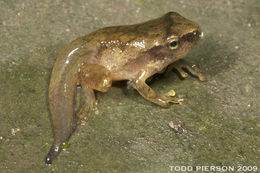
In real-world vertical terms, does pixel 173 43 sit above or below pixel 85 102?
above

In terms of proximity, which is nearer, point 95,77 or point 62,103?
point 62,103

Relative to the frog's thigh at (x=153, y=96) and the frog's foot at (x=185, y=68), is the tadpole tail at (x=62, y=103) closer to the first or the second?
the frog's thigh at (x=153, y=96)

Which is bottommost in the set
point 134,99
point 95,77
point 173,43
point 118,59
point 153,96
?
point 134,99

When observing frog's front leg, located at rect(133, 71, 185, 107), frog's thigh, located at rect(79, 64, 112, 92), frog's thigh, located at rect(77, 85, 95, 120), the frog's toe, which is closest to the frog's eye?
the frog's toe

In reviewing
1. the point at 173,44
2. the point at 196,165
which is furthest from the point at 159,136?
the point at 173,44

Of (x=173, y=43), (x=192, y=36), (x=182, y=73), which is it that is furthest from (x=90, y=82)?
(x=192, y=36)

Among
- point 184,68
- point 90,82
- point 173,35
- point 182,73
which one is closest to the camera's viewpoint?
point 173,35

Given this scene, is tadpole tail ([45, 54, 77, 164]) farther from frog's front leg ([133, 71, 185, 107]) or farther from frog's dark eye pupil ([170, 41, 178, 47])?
frog's dark eye pupil ([170, 41, 178, 47])

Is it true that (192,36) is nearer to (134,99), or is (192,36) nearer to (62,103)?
(134,99)

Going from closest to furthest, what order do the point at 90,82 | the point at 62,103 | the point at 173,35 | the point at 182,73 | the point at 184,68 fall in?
1. the point at 62,103
2. the point at 173,35
3. the point at 90,82
4. the point at 182,73
5. the point at 184,68
